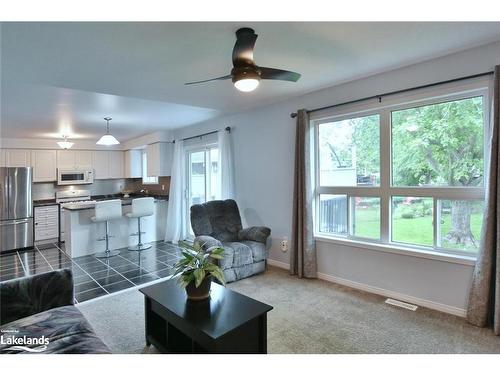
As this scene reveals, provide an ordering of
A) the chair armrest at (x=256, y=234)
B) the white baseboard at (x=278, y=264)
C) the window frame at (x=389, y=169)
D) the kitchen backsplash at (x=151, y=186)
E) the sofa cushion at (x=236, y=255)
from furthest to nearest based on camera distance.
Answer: the kitchen backsplash at (x=151, y=186) < the white baseboard at (x=278, y=264) < the chair armrest at (x=256, y=234) < the sofa cushion at (x=236, y=255) < the window frame at (x=389, y=169)

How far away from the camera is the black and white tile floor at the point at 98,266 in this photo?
3635 mm

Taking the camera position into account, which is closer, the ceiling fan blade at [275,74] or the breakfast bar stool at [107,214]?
the ceiling fan blade at [275,74]

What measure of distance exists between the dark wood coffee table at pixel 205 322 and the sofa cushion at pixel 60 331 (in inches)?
18.1

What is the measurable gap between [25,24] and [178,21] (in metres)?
1.02

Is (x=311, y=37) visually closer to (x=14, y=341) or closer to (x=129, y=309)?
(x=14, y=341)

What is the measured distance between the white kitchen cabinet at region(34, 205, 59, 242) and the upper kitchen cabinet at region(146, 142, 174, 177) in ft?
7.68

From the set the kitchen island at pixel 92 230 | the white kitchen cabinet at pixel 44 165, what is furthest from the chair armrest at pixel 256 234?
the white kitchen cabinet at pixel 44 165

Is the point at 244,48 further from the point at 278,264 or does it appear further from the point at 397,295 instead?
the point at 278,264

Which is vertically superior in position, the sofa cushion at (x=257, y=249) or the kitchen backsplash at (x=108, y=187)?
the kitchen backsplash at (x=108, y=187)

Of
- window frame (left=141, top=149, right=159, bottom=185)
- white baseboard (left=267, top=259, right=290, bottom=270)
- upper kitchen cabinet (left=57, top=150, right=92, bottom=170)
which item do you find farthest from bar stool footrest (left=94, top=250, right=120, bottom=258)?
upper kitchen cabinet (left=57, top=150, right=92, bottom=170)

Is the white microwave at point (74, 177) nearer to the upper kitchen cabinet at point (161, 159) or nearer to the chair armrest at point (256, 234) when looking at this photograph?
the upper kitchen cabinet at point (161, 159)

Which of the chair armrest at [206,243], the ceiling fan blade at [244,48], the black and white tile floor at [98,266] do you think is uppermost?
the ceiling fan blade at [244,48]

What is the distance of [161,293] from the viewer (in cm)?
221
